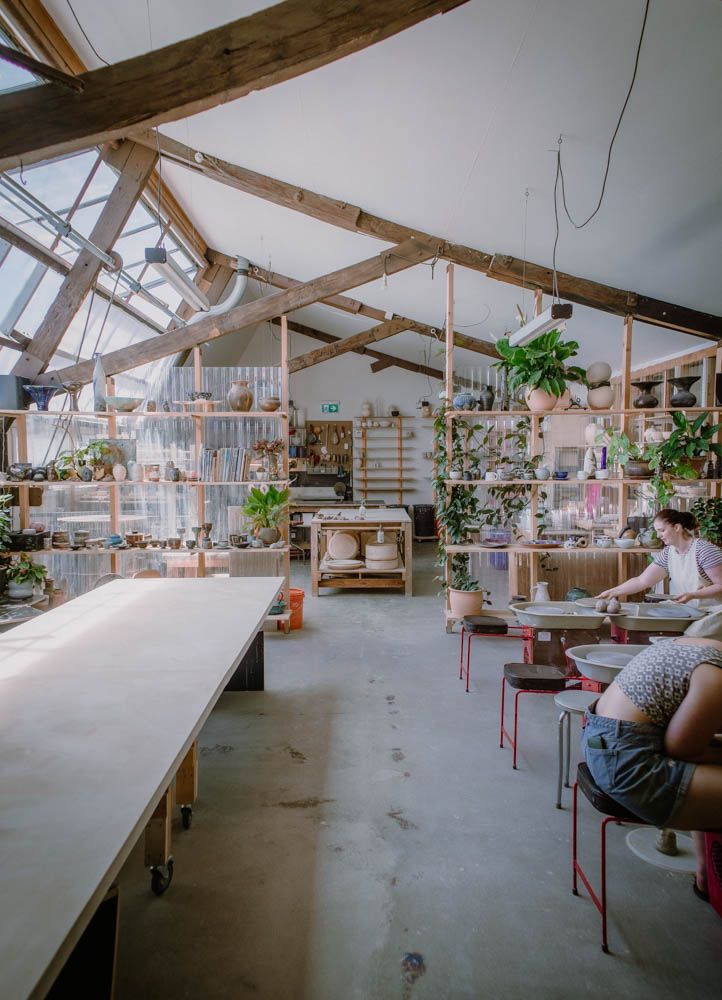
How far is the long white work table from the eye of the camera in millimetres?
1083

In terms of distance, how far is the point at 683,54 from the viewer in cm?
283

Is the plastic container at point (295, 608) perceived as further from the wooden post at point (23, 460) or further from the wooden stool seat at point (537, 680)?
the wooden stool seat at point (537, 680)

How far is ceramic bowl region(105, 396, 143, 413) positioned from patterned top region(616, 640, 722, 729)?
5.23 meters

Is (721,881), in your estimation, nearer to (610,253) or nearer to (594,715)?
(594,715)

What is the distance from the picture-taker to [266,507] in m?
5.73

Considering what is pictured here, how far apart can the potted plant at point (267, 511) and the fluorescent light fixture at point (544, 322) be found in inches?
102

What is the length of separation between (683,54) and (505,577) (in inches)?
170

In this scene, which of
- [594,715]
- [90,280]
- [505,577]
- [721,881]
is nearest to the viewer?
[721,881]

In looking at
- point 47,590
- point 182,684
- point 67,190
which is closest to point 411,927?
point 182,684

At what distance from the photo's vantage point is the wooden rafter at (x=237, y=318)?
20.0 ft

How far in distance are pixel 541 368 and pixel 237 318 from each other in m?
3.15

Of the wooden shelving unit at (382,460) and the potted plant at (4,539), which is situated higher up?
the wooden shelving unit at (382,460)

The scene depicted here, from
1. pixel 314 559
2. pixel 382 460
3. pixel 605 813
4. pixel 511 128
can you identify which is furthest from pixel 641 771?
pixel 382 460

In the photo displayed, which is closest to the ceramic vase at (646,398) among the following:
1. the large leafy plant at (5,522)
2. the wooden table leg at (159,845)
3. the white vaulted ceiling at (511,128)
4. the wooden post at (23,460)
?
the white vaulted ceiling at (511,128)
